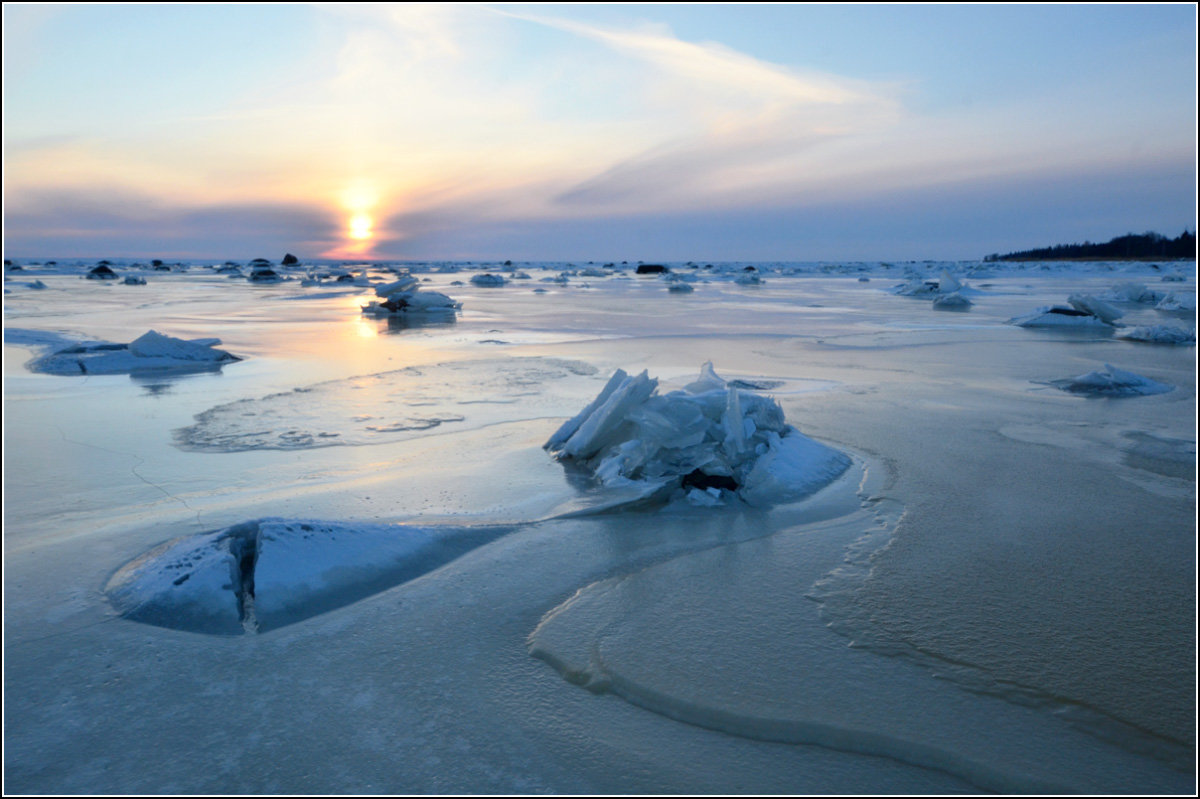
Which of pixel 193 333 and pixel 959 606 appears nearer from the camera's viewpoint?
pixel 959 606

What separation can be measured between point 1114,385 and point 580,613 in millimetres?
7218

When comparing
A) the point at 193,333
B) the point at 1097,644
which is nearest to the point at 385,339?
the point at 193,333

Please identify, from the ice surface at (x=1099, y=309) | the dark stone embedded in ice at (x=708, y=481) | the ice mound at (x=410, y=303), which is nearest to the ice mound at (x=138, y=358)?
the dark stone embedded in ice at (x=708, y=481)

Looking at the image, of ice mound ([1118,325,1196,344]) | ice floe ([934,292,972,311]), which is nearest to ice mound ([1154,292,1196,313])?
ice floe ([934,292,972,311])

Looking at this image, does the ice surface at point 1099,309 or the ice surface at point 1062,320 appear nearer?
the ice surface at point 1062,320

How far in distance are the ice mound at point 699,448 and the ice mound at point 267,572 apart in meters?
1.40

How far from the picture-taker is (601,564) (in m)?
3.29

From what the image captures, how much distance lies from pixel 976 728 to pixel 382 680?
185cm

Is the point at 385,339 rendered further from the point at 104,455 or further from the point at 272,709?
the point at 272,709

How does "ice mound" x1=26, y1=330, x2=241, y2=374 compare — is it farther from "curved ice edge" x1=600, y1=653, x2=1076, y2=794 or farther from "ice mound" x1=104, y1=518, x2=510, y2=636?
"curved ice edge" x1=600, y1=653, x2=1076, y2=794

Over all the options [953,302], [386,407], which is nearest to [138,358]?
[386,407]

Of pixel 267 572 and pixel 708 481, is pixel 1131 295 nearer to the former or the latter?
pixel 708 481

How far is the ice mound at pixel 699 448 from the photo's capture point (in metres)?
4.34

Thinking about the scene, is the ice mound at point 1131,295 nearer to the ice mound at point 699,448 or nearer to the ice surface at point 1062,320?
the ice surface at point 1062,320
